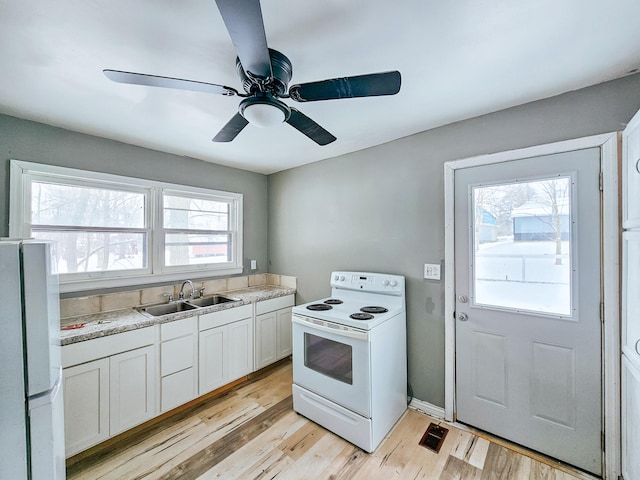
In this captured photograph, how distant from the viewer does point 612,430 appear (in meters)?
1.55

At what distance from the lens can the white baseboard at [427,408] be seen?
7.11ft

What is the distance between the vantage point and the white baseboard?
7.11ft

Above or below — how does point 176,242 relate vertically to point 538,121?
below

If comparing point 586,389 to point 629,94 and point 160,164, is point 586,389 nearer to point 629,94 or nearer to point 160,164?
point 629,94

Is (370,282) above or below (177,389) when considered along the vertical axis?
above

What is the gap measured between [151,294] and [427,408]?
8.77ft

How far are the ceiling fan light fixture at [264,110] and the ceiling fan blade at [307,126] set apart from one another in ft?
0.28

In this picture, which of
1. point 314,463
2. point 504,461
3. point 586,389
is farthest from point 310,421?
point 586,389

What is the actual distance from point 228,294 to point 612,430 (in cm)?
312

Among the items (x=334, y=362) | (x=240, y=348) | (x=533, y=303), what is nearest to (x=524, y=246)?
(x=533, y=303)

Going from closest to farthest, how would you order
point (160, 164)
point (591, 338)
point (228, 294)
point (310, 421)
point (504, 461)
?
point (591, 338) < point (504, 461) < point (310, 421) < point (160, 164) < point (228, 294)

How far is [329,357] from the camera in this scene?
210cm

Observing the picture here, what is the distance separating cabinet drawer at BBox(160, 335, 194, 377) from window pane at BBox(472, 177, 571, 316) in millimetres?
2360

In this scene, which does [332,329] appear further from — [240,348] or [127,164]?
[127,164]
